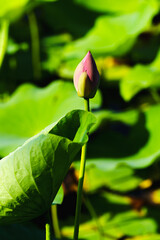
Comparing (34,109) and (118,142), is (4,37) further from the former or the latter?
(118,142)

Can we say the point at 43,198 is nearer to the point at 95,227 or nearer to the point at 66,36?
the point at 95,227

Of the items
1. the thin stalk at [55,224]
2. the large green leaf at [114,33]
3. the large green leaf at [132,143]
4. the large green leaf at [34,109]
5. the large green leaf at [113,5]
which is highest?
the large green leaf at [113,5]

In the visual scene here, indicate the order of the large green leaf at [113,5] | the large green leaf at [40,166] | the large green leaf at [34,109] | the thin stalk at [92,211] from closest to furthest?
the large green leaf at [40,166]
the large green leaf at [34,109]
the thin stalk at [92,211]
the large green leaf at [113,5]

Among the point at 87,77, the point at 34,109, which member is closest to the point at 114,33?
the point at 34,109

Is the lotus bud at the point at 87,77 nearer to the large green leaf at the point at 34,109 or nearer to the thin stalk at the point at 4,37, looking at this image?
the large green leaf at the point at 34,109

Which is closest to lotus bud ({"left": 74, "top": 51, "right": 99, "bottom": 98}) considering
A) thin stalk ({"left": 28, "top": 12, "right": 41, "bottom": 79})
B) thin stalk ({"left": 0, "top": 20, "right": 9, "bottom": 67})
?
thin stalk ({"left": 0, "top": 20, "right": 9, "bottom": 67})

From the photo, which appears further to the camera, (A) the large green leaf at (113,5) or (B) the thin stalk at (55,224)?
(A) the large green leaf at (113,5)

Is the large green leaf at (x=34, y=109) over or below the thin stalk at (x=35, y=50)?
below

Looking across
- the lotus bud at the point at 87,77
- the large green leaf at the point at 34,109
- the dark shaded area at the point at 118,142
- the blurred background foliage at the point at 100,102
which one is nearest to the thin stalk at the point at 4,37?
the blurred background foliage at the point at 100,102
